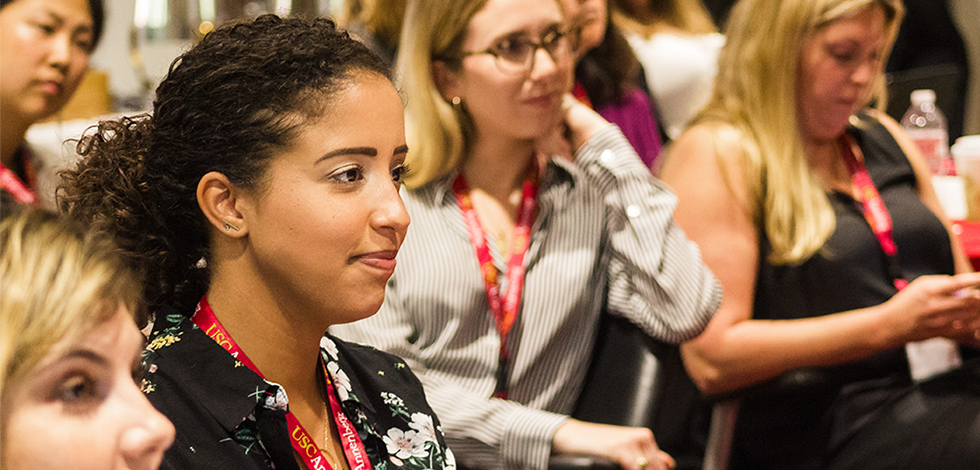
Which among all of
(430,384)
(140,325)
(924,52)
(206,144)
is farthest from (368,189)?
(924,52)

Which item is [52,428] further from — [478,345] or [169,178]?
[478,345]

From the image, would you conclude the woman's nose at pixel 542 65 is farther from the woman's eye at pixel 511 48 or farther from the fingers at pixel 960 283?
the fingers at pixel 960 283

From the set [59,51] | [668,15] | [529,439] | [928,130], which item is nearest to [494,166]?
[529,439]

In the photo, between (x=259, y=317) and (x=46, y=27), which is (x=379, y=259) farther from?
(x=46, y=27)

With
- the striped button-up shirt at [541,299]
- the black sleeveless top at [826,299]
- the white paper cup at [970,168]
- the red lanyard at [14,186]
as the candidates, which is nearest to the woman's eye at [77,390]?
the striped button-up shirt at [541,299]

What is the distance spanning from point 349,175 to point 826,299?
1386 mm

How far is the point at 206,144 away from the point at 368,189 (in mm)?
193

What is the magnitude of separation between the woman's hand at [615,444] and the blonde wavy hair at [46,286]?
1058 millimetres

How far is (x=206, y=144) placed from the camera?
3.47ft

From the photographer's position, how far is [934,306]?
1952 millimetres

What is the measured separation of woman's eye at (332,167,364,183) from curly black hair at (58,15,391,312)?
0.22 ft

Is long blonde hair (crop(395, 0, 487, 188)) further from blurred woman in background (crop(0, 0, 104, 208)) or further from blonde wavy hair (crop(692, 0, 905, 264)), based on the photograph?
blurred woman in background (crop(0, 0, 104, 208))

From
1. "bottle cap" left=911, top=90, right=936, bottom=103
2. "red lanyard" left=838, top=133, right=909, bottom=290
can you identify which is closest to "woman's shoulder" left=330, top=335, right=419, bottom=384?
"red lanyard" left=838, top=133, right=909, bottom=290

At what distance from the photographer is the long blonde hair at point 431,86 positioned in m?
1.89
